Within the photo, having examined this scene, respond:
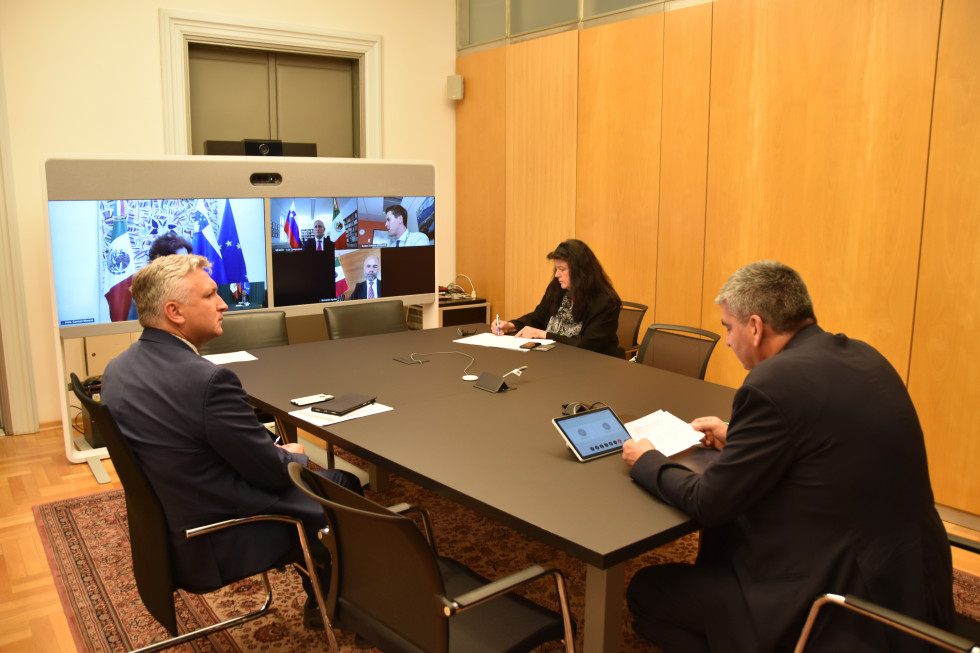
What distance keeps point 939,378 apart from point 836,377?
254cm

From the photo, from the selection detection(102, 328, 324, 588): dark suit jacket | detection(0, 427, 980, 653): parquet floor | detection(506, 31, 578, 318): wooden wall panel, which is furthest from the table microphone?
detection(506, 31, 578, 318): wooden wall panel

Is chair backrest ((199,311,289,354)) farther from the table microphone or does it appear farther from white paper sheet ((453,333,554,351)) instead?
the table microphone

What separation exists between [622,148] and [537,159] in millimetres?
892

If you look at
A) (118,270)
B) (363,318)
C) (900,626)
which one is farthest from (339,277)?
(900,626)

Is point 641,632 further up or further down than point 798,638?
further down

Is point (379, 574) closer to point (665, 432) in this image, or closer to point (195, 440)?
point (195, 440)

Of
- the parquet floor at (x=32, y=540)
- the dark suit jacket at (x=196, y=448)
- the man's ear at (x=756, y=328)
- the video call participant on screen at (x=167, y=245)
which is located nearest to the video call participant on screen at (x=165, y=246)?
the video call participant on screen at (x=167, y=245)

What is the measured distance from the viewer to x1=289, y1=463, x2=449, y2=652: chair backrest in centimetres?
173

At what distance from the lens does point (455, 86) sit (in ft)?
22.2

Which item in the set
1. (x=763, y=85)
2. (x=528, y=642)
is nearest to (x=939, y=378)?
(x=763, y=85)

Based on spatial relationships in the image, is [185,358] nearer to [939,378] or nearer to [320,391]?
[320,391]

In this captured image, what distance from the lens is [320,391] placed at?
10.6ft

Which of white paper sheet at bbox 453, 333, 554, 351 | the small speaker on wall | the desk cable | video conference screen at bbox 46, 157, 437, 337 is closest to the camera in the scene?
the desk cable

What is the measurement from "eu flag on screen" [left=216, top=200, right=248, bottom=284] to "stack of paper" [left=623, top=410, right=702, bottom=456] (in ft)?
11.0
